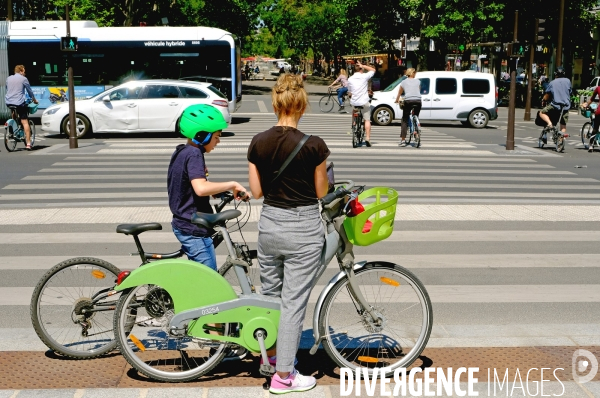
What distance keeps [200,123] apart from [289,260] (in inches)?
40.4

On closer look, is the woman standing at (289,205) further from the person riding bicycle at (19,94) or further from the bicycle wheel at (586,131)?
the bicycle wheel at (586,131)

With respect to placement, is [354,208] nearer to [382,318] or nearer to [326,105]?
[382,318]

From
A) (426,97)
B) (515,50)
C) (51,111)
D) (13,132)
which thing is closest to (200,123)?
(13,132)

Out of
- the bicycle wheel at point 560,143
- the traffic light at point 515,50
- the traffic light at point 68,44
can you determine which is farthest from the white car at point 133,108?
the bicycle wheel at point 560,143

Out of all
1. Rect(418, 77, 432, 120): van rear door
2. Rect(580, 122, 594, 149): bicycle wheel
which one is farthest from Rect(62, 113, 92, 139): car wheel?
Rect(580, 122, 594, 149): bicycle wheel

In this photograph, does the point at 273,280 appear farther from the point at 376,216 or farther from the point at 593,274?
the point at 593,274

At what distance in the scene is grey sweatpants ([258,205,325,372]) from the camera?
4.12 m

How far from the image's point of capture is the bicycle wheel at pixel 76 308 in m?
4.72

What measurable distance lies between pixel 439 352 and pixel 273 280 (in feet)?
4.36

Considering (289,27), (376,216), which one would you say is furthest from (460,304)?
(289,27)

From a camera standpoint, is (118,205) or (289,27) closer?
(118,205)

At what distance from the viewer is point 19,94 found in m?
16.8

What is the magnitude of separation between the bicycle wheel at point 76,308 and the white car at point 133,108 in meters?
15.5

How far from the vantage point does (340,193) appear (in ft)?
13.9
